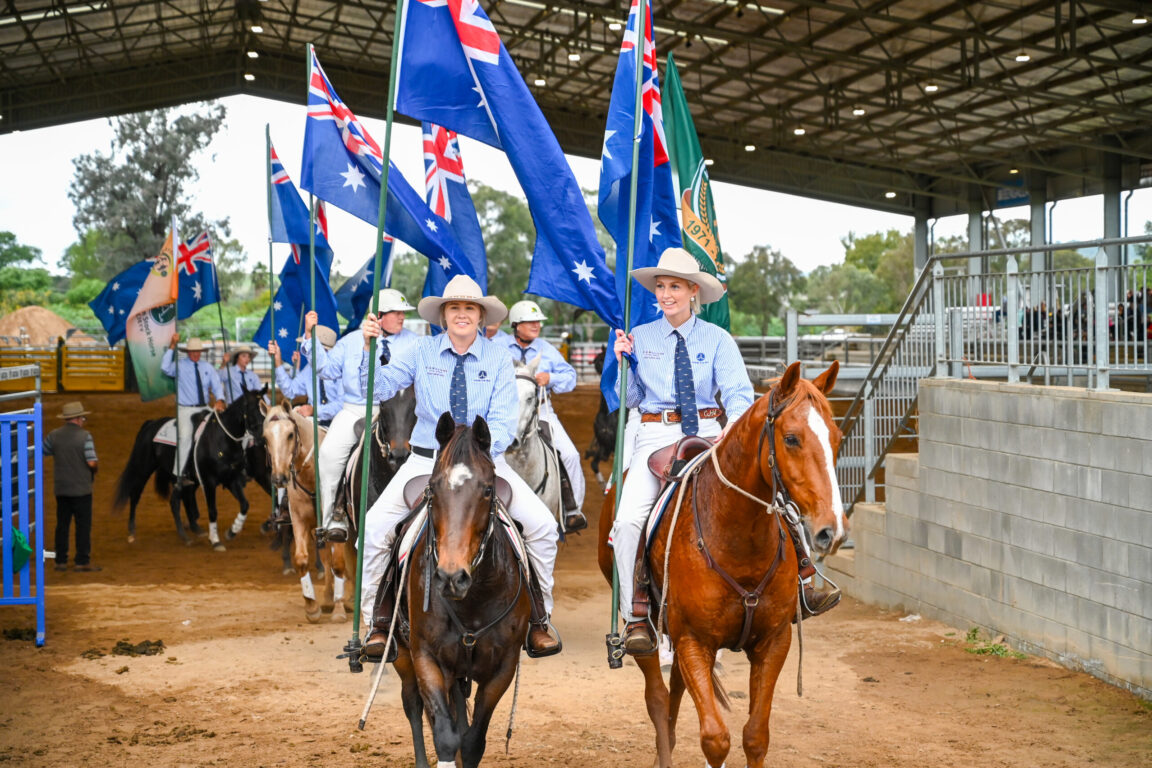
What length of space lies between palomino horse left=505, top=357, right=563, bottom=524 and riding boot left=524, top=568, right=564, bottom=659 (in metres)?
2.72

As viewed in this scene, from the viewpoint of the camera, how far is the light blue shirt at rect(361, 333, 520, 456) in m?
5.41

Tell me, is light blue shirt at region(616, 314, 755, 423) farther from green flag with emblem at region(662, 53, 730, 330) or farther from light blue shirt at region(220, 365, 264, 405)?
light blue shirt at region(220, 365, 264, 405)

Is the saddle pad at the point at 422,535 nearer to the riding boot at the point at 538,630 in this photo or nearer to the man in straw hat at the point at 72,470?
the riding boot at the point at 538,630

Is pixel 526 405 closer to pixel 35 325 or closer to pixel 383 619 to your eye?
pixel 383 619

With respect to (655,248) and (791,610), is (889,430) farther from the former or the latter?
(791,610)

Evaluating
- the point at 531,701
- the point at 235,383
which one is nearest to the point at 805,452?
the point at 531,701

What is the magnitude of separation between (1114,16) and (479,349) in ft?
64.0

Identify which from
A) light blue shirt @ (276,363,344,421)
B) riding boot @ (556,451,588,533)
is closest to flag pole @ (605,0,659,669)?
riding boot @ (556,451,588,533)

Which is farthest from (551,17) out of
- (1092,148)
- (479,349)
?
(479,349)

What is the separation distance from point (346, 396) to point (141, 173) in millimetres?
43987

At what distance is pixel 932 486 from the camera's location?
9.30m

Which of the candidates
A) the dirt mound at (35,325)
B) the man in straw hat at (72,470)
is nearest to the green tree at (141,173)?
the dirt mound at (35,325)

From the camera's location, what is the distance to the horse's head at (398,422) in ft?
23.4

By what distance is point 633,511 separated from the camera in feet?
17.8
